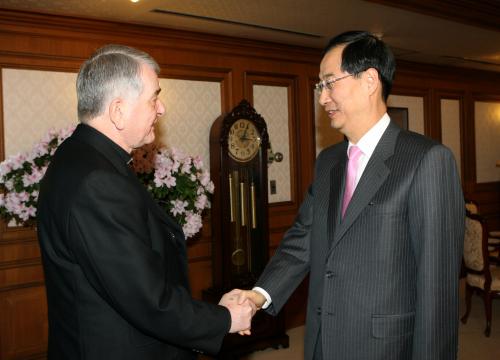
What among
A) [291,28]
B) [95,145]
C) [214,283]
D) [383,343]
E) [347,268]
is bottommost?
[214,283]

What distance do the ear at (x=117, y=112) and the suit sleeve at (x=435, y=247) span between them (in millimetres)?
932

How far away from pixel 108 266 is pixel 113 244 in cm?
6

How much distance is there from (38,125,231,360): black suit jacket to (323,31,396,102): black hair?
2.87ft

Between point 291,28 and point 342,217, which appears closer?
point 342,217

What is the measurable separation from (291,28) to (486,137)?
4417 millimetres

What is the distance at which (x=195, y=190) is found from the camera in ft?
11.1

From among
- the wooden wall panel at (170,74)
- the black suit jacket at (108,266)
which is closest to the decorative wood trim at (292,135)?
the wooden wall panel at (170,74)

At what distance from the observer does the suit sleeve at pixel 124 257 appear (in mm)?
1375

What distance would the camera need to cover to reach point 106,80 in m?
1.53

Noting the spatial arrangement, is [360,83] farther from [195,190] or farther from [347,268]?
[195,190]

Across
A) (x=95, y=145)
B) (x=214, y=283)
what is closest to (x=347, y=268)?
(x=95, y=145)

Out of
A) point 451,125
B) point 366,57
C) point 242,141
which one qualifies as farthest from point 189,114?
point 451,125

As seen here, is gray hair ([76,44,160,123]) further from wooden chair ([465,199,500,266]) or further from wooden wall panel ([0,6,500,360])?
wooden chair ([465,199,500,266])

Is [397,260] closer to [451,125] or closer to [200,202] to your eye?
[200,202]
